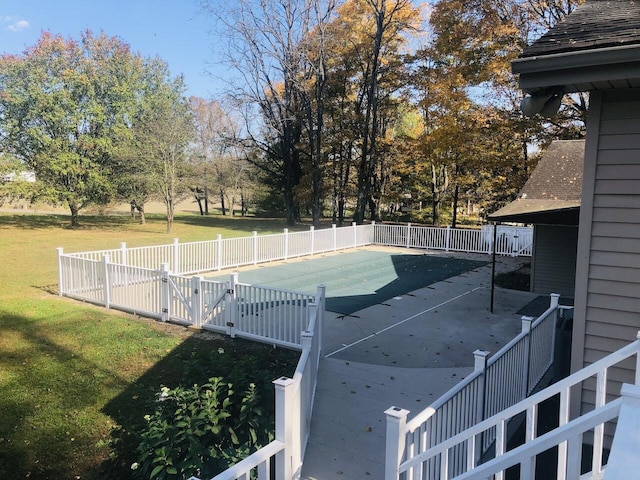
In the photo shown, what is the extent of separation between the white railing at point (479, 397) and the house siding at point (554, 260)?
661 cm

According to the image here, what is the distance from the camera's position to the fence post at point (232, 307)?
7887 millimetres

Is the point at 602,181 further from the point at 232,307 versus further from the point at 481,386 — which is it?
the point at 232,307

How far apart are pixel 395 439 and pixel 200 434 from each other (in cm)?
205

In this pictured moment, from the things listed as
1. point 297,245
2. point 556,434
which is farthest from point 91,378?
point 297,245

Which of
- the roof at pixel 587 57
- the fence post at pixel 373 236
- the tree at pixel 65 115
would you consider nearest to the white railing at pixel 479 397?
the roof at pixel 587 57

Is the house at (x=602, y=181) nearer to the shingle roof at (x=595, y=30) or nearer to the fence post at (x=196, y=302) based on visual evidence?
the shingle roof at (x=595, y=30)

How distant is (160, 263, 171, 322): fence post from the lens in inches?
347

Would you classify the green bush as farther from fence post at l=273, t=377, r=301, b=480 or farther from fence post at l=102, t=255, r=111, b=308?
fence post at l=102, t=255, r=111, b=308

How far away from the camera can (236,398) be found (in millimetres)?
4723

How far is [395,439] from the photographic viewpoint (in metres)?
2.75

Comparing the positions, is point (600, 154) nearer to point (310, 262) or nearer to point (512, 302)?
point (512, 302)

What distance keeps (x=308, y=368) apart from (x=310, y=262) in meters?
12.4

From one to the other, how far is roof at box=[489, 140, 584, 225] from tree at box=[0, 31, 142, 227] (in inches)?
1057

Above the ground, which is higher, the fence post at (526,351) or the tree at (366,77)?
the tree at (366,77)
